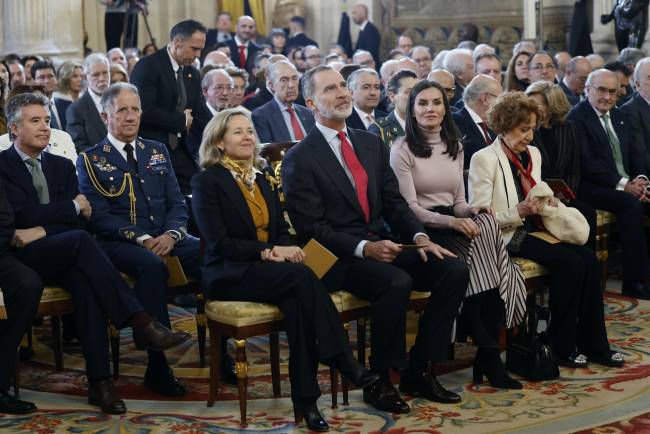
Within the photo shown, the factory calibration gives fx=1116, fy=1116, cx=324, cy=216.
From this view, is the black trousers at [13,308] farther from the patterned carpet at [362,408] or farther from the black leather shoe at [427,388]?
the black leather shoe at [427,388]

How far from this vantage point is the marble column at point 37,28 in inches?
481

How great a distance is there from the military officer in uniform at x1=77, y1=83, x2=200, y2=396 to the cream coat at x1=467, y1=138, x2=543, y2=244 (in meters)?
1.34

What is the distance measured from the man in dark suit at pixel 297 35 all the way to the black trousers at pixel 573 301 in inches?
380

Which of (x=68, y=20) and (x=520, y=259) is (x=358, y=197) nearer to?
(x=520, y=259)

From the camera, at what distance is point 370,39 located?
15.6 m

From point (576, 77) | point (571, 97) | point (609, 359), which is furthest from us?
point (576, 77)

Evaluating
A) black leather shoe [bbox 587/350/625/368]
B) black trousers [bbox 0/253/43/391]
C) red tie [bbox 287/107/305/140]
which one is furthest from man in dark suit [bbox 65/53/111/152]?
black leather shoe [bbox 587/350/625/368]

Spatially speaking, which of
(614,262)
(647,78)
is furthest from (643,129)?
(614,262)

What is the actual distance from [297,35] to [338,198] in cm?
1034

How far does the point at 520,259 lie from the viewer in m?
5.28

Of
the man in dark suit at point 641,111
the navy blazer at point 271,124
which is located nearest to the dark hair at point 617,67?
the man in dark suit at point 641,111

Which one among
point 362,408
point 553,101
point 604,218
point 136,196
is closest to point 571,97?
point 604,218

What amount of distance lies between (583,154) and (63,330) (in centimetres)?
328

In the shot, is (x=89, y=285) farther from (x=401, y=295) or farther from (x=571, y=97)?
(x=571, y=97)
